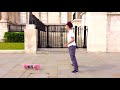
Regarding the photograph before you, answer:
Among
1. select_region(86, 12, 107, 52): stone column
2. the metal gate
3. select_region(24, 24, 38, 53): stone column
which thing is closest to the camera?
select_region(24, 24, 38, 53): stone column

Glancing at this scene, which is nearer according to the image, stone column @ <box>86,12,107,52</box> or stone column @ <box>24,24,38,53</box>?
stone column @ <box>24,24,38,53</box>

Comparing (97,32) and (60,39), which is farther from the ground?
(97,32)

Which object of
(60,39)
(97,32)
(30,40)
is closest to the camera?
(30,40)

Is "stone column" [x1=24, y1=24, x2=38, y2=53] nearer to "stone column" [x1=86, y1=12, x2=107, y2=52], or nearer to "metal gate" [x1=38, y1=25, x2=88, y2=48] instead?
"metal gate" [x1=38, y1=25, x2=88, y2=48]

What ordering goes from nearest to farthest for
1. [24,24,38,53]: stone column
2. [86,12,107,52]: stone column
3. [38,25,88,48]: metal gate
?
1. [24,24,38,53]: stone column
2. [86,12,107,52]: stone column
3. [38,25,88,48]: metal gate

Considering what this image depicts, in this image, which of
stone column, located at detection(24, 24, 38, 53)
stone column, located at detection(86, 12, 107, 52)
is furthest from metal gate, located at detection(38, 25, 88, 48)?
stone column, located at detection(24, 24, 38, 53)

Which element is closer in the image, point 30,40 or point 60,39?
point 30,40

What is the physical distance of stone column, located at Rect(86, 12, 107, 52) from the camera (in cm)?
1367

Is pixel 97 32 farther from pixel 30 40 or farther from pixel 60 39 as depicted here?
pixel 60 39

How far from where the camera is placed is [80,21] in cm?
2333

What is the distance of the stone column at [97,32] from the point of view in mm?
13672

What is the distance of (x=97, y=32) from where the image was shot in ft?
45.0

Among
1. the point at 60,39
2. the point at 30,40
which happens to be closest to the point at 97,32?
the point at 30,40
